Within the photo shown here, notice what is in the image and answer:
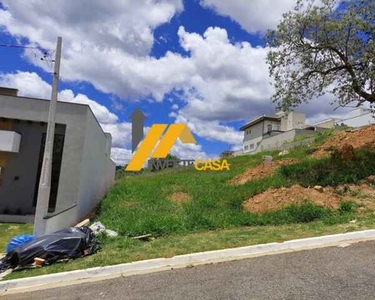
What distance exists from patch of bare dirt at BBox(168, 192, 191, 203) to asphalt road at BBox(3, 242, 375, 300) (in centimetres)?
665

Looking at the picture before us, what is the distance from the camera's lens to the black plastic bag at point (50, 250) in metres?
5.91

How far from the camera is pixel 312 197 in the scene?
8.81 meters

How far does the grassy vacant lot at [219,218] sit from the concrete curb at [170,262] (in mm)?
292

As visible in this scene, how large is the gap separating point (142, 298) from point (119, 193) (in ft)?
37.0

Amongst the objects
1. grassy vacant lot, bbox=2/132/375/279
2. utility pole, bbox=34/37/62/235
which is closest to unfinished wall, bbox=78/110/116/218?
grassy vacant lot, bbox=2/132/375/279

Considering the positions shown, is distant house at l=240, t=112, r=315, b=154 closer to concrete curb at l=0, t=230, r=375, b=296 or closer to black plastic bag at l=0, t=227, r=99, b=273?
concrete curb at l=0, t=230, r=375, b=296

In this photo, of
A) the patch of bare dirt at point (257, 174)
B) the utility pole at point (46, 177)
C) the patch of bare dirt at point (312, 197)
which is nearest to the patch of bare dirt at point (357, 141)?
the patch of bare dirt at point (257, 174)

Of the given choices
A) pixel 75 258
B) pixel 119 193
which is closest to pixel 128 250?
pixel 75 258

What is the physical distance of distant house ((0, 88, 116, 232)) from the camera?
10742 mm

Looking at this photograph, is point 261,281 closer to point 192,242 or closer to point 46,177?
point 192,242

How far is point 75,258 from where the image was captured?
19.9 feet

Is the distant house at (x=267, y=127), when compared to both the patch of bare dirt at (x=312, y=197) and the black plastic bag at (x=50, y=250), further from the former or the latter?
the black plastic bag at (x=50, y=250)

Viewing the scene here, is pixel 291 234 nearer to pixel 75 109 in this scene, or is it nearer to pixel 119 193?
pixel 75 109

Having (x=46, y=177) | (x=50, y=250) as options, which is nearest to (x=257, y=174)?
(x=46, y=177)
